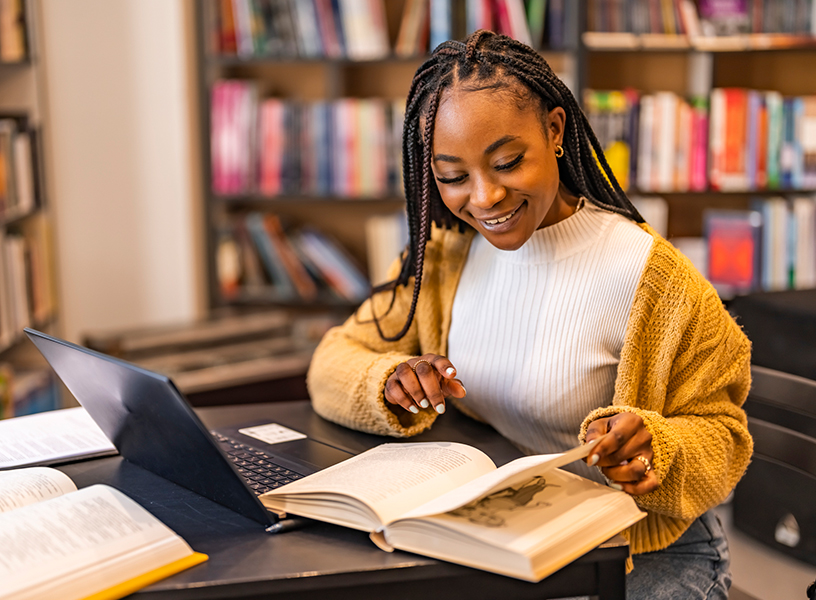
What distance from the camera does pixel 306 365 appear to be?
2.51 metres

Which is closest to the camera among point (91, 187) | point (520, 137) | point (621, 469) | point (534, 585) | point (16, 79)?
point (534, 585)

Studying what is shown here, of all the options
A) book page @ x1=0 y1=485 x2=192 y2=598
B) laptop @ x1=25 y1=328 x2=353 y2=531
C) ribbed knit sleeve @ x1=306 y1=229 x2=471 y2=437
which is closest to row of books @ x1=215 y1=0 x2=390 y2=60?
ribbed knit sleeve @ x1=306 y1=229 x2=471 y2=437

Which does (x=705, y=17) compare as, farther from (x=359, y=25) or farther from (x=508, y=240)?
(x=508, y=240)

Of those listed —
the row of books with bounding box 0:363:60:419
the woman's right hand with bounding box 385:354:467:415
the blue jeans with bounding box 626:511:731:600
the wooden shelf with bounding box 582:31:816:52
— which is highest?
the wooden shelf with bounding box 582:31:816:52

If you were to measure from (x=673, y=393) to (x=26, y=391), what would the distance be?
197 cm

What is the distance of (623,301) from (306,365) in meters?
1.57

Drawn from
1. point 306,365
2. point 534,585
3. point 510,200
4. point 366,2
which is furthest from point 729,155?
point 534,585

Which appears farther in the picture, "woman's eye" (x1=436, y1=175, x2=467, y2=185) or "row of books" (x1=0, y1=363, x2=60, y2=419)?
"row of books" (x1=0, y1=363, x2=60, y2=419)

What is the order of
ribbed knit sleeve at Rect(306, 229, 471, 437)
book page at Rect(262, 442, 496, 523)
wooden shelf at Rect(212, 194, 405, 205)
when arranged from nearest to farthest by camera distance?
1. book page at Rect(262, 442, 496, 523)
2. ribbed knit sleeve at Rect(306, 229, 471, 437)
3. wooden shelf at Rect(212, 194, 405, 205)

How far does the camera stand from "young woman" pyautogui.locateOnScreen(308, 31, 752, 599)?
0.96 metres

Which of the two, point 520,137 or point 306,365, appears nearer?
point 520,137

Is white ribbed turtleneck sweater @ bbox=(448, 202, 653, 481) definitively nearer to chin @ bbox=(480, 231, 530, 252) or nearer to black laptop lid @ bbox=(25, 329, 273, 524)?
chin @ bbox=(480, 231, 530, 252)

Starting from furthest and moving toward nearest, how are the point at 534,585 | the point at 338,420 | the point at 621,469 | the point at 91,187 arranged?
the point at 91,187
the point at 338,420
the point at 621,469
the point at 534,585

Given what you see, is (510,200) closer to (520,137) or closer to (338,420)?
(520,137)
